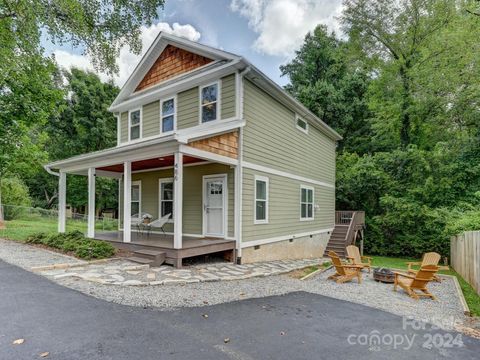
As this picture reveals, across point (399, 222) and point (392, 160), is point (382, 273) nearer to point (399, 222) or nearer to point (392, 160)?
point (399, 222)

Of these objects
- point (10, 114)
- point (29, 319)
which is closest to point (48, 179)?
point (10, 114)

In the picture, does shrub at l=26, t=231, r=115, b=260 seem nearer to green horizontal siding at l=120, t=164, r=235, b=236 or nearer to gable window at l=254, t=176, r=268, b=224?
green horizontal siding at l=120, t=164, r=235, b=236

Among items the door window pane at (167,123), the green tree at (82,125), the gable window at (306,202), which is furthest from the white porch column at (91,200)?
the green tree at (82,125)

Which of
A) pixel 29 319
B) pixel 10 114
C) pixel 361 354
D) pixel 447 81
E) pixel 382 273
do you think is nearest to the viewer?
pixel 361 354

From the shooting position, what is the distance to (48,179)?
28.3 meters

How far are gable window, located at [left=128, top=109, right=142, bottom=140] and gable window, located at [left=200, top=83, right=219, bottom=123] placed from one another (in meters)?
3.70

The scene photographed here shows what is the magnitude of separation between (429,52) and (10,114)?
21842mm

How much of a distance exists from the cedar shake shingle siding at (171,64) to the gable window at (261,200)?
14.7 ft

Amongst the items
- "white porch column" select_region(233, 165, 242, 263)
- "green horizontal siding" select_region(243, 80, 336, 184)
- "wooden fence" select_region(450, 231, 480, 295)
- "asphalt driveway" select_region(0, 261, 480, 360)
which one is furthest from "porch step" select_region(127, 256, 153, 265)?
"wooden fence" select_region(450, 231, 480, 295)

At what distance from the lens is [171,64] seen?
11.4 meters

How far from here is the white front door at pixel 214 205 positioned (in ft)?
30.6

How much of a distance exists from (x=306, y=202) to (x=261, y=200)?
427cm

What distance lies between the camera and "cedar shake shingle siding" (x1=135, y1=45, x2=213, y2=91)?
10.6 meters

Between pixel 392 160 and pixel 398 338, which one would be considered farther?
pixel 392 160
